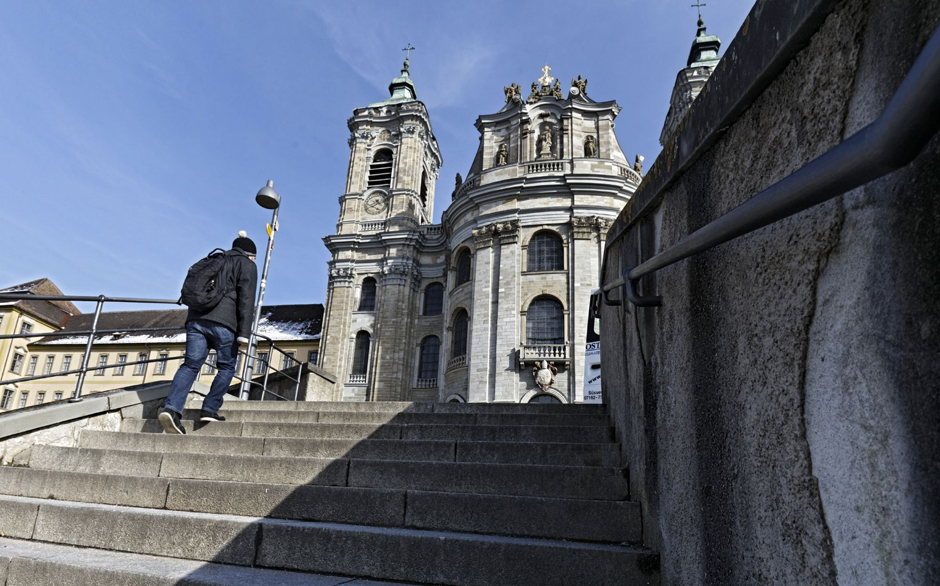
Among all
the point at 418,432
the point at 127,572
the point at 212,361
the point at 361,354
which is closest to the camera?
the point at 127,572

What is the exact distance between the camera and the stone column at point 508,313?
21.9 m

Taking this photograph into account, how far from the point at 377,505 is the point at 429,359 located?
2618 centimetres

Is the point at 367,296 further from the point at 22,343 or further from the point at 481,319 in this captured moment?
the point at 22,343

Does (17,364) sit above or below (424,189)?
below

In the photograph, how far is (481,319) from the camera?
23.5 m

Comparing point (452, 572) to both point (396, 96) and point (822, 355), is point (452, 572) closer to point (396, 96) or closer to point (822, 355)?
point (822, 355)

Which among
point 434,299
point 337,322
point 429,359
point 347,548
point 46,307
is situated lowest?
point 347,548

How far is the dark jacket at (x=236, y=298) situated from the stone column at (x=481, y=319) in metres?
17.1

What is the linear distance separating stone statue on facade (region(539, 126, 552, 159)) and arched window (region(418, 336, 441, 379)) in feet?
36.3

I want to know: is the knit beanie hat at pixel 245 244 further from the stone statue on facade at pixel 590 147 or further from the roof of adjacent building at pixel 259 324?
the roof of adjacent building at pixel 259 324

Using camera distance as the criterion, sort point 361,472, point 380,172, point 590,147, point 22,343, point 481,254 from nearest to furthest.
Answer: point 361,472
point 481,254
point 590,147
point 380,172
point 22,343

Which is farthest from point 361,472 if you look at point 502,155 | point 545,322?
point 502,155

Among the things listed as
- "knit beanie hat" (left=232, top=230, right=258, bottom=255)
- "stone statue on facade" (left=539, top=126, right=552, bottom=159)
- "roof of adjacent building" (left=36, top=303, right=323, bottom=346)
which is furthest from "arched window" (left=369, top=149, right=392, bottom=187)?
"knit beanie hat" (left=232, top=230, right=258, bottom=255)

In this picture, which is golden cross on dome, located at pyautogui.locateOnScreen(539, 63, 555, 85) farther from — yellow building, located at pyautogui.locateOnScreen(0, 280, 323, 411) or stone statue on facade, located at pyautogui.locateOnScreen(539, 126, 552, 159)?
yellow building, located at pyautogui.locateOnScreen(0, 280, 323, 411)
